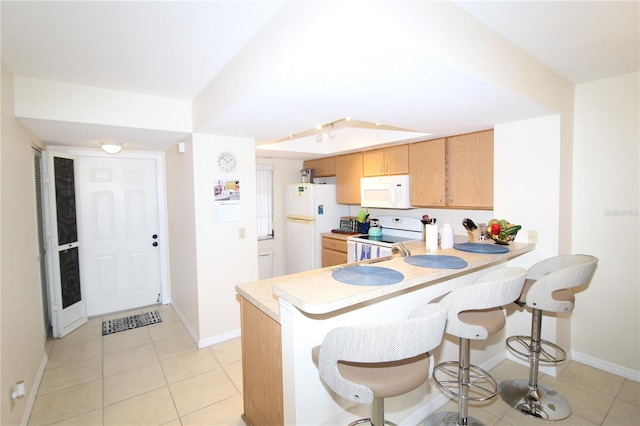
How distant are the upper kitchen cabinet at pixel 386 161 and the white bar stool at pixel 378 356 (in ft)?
8.91

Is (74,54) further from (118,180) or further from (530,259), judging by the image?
(530,259)

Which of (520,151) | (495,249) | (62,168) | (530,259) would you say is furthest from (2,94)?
(530,259)

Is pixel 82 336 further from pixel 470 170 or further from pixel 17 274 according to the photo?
pixel 470 170

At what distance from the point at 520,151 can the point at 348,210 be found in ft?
9.26

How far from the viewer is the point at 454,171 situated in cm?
332

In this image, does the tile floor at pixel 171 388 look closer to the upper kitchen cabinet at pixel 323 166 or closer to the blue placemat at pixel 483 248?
the blue placemat at pixel 483 248

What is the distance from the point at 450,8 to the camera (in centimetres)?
152

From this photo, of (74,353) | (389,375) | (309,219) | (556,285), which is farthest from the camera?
(309,219)

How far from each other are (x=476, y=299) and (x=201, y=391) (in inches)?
87.1

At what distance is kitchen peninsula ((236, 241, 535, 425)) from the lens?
1.51 meters

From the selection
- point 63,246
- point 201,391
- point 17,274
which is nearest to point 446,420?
point 201,391

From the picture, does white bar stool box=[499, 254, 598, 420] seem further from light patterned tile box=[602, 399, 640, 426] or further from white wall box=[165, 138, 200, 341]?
white wall box=[165, 138, 200, 341]

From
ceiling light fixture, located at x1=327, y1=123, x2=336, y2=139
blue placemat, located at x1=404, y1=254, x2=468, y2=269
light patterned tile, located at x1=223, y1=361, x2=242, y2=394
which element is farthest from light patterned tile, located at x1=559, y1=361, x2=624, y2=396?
ceiling light fixture, located at x1=327, y1=123, x2=336, y2=139

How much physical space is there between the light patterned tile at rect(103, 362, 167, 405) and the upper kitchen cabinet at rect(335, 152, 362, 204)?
10.2ft
